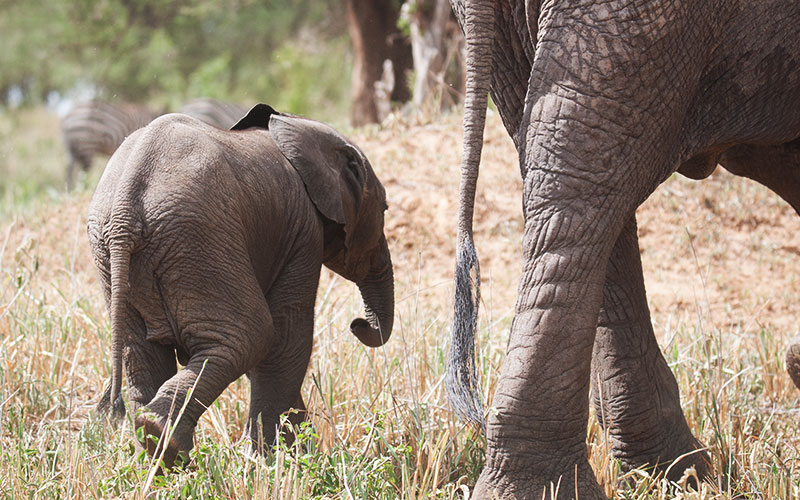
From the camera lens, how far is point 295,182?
3.47 meters

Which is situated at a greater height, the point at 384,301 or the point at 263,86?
the point at 263,86

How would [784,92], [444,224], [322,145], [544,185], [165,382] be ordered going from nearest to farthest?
[544,185] < [784,92] < [165,382] < [322,145] < [444,224]

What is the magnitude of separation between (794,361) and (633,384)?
0.64 m

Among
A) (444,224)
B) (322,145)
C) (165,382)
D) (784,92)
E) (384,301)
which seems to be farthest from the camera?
(444,224)

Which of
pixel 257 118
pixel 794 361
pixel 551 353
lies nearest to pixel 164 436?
pixel 551 353

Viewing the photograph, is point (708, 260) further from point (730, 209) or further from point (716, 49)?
point (716, 49)

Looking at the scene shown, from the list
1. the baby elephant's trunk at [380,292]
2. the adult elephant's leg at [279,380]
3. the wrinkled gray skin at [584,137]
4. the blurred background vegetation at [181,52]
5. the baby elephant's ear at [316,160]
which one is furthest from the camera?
the blurred background vegetation at [181,52]

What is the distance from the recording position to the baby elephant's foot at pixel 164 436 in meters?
2.84

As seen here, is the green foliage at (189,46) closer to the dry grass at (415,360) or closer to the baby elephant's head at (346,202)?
the dry grass at (415,360)

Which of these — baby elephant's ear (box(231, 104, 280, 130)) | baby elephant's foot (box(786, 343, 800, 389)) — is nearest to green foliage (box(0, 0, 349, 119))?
baby elephant's ear (box(231, 104, 280, 130))

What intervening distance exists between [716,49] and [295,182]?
146 centimetres

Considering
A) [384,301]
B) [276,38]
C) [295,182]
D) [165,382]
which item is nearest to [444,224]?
[384,301]

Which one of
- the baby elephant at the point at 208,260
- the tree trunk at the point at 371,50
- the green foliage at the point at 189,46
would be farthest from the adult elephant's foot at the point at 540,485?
the green foliage at the point at 189,46

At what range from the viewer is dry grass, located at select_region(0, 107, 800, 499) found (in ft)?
9.66
